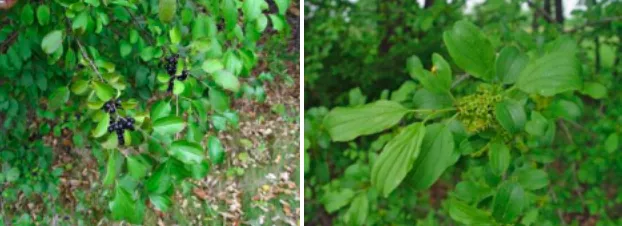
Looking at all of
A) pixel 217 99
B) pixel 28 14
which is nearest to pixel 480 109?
pixel 217 99

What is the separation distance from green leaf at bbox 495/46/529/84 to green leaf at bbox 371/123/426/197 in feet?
0.35

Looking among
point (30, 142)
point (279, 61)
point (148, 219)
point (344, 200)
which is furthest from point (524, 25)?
point (30, 142)

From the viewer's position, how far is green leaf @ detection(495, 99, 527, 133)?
64 cm

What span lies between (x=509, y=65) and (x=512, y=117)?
2.5 inches

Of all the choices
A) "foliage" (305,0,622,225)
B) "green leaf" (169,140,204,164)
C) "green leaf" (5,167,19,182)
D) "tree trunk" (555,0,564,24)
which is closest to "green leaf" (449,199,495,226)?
"foliage" (305,0,622,225)

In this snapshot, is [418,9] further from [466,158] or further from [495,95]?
[495,95]

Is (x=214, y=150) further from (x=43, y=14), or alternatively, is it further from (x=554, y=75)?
(x=554, y=75)

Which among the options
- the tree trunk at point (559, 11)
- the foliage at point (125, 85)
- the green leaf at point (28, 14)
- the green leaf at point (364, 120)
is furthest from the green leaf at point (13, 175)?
the tree trunk at point (559, 11)

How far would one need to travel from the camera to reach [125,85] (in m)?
0.90

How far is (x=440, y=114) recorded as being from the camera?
0.77 m

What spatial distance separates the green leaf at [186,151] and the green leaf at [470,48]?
27 centimetres

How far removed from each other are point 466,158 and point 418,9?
818mm

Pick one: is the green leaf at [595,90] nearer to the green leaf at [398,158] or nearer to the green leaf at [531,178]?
the green leaf at [531,178]

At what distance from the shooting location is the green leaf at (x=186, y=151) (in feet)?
2.51
